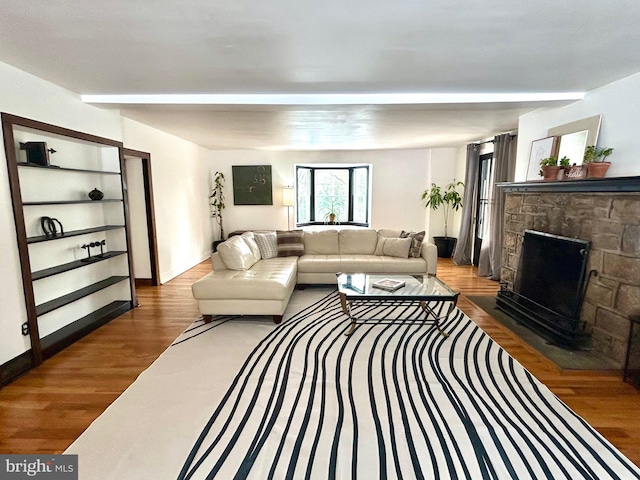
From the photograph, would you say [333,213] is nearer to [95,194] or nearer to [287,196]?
[287,196]

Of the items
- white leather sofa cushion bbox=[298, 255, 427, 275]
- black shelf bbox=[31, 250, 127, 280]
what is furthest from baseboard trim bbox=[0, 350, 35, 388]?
white leather sofa cushion bbox=[298, 255, 427, 275]

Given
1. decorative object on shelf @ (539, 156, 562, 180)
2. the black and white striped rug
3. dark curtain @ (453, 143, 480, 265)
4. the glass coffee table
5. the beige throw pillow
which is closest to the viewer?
the black and white striped rug

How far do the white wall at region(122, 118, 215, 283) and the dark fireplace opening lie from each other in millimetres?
4806

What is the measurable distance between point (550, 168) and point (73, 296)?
486 cm

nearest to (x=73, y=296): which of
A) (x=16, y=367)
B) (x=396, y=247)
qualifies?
(x=16, y=367)

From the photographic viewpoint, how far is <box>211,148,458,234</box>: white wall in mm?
7051

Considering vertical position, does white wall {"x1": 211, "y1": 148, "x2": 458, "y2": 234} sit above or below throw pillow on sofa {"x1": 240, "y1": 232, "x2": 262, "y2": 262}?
above

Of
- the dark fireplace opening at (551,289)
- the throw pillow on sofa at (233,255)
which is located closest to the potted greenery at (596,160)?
the dark fireplace opening at (551,289)

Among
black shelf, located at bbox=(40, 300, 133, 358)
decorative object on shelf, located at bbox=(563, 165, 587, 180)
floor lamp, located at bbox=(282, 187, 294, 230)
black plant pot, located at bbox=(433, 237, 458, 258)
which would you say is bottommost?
black shelf, located at bbox=(40, 300, 133, 358)

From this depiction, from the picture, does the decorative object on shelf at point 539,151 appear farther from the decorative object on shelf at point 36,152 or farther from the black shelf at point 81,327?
the black shelf at point 81,327

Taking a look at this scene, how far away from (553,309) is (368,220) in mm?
4462

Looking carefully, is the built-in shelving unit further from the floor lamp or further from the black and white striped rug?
the floor lamp

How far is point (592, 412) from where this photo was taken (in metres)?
2.09

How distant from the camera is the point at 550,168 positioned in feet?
10.6
